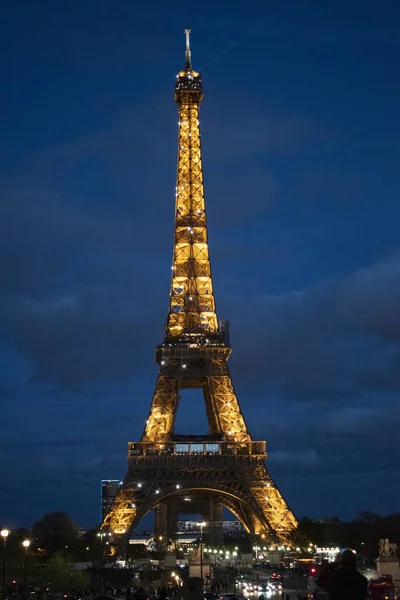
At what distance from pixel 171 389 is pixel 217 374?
5166mm

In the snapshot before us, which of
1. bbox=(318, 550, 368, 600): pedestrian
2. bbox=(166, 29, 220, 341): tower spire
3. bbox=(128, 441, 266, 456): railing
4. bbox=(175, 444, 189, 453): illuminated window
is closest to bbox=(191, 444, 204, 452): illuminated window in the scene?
bbox=(128, 441, 266, 456): railing

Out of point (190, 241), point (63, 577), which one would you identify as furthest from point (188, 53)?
point (63, 577)

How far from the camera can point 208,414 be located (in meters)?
87.2

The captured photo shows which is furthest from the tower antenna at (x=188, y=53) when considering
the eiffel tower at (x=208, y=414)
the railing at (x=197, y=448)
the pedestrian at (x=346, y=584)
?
the pedestrian at (x=346, y=584)

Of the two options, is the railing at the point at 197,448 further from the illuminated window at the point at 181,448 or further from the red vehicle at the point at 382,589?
the red vehicle at the point at 382,589

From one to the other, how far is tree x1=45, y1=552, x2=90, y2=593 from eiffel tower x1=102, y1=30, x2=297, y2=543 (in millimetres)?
18345

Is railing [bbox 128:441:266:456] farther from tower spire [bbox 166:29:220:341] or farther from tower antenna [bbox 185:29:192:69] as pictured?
tower antenna [bbox 185:29:192:69]

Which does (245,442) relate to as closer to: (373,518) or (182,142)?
(182,142)

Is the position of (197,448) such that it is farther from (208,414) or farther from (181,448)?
(208,414)

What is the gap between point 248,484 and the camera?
77.6 meters

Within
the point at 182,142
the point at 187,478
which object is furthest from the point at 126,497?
the point at 182,142

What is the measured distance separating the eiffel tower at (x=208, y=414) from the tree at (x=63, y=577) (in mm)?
18345

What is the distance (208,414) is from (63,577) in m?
36.0

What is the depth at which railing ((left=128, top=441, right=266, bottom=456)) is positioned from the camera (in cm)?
7894
